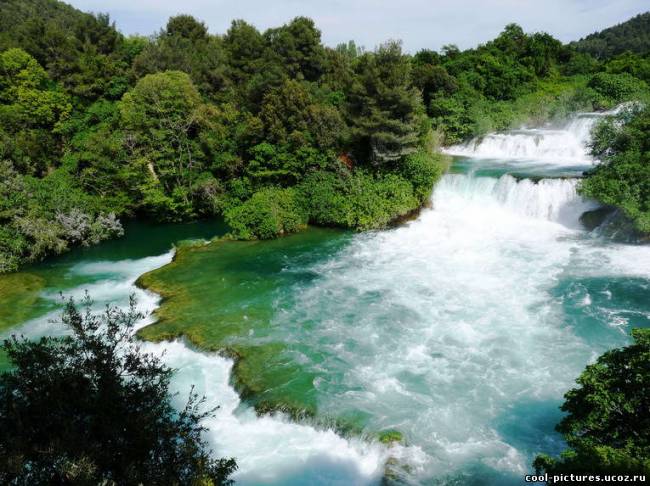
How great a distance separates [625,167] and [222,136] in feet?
81.2

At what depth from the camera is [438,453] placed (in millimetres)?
11484

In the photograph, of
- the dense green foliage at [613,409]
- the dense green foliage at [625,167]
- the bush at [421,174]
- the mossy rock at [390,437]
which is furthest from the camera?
the bush at [421,174]

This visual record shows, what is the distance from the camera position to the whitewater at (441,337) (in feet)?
38.1

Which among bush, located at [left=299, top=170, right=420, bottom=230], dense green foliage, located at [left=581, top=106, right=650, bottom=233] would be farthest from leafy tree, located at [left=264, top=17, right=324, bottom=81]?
Answer: dense green foliage, located at [left=581, top=106, right=650, bottom=233]

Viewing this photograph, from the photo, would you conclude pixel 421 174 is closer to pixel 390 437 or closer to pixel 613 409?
pixel 390 437

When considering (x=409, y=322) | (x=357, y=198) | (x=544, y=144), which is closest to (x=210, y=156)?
(x=357, y=198)

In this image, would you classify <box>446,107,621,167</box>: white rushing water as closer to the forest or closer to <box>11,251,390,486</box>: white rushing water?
the forest

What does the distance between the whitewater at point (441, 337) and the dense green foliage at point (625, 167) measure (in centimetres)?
198

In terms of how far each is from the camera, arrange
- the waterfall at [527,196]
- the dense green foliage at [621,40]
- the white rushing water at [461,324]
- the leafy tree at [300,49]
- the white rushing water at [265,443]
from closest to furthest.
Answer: the white rushing water at [265,443] < the white rushing water at [461,324] < the waterfall at [527,196] < the leafy tree at [300,49] < the dense green foliage at [621,40]

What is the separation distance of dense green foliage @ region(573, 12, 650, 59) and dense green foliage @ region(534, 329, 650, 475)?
95755mm

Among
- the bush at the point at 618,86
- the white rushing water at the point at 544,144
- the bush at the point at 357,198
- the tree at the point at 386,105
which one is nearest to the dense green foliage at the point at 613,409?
the bush at the point at 357,198

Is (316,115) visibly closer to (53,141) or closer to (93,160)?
(93,160)

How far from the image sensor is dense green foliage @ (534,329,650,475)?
792cm

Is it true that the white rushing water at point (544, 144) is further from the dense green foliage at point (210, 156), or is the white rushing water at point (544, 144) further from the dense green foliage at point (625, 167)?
the dense green foliage at point (210, 156)
